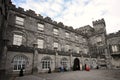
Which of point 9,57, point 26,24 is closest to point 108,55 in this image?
point 26,24

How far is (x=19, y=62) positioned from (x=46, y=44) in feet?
26.1

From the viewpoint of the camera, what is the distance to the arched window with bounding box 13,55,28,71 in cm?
1454

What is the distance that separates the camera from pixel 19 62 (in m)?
14.9

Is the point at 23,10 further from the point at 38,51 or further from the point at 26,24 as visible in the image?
the point at 38,51

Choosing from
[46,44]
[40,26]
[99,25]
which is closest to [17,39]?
[40,26]

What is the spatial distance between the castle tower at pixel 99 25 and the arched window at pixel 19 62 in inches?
1025

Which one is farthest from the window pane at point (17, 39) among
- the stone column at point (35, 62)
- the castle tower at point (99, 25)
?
the castle tower at point (99, 25)

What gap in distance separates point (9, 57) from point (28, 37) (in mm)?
6414

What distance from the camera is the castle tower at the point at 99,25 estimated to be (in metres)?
31.9

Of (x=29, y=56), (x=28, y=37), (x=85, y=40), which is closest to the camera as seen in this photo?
(x=29, y=56)

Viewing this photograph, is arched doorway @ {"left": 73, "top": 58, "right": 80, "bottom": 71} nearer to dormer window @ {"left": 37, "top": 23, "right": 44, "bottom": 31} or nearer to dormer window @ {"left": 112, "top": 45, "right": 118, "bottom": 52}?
dormer window @ {"left": 37, "top": 23, "right": 44, "bottom": 31}

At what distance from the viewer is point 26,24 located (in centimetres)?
1969

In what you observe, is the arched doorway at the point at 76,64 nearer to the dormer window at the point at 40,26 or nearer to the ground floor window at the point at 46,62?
the ground floor window at the point at 46,62

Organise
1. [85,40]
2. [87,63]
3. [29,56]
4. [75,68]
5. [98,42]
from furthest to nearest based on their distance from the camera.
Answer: [85,40], [98,42], [87,63], [75,68], [29,56]
